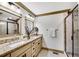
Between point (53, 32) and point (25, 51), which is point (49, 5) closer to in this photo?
point (53, 32)

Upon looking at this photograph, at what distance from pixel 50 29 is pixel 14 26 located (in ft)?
7.80

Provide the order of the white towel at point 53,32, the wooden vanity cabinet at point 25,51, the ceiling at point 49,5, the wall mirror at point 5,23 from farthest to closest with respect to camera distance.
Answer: the white towel at point 53,32 → the ceiling at point 49,5 → the wall mirror at point 5,23 → the wooden vanity cabinet at point 25,51

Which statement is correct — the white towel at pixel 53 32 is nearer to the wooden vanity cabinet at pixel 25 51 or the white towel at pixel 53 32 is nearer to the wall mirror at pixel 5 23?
the wooden vanity cabinet at pixel 25 51

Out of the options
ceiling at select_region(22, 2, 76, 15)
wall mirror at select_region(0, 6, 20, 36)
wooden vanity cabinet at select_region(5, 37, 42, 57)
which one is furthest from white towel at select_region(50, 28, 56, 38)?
wall mirror at select_region(0, 6, 20, 36)

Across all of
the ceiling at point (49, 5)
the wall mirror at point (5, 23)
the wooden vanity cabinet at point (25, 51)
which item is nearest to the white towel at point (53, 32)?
the ceiling at point (49, 5)

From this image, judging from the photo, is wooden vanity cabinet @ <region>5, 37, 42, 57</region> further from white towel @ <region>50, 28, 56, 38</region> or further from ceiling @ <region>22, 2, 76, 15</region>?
white towel @ <region>50, 28, 56, 38</region>

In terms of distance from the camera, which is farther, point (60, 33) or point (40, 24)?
point (40, 24)

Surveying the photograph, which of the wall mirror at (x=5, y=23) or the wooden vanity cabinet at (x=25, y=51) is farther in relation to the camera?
the wall mirror at (x=5, y=23)

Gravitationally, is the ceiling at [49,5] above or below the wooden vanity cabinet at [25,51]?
above

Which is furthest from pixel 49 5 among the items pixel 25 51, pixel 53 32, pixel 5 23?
pixel 25 51

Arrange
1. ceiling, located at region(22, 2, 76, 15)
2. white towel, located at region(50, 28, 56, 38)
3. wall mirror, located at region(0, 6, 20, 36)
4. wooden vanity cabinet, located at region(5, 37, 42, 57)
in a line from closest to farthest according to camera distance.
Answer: wooden vanity cabinet, located at region(5, 37, 42, 57)
wall mirror, located at region(0, 6, 20, 36)
ceiling, located at region(22, 2, 76, 15)
white towel, located at region(50, 28, 56, 38)

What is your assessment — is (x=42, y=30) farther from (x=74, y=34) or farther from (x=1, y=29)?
(x=1, y=29)

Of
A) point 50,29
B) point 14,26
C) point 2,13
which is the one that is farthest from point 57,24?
point 2,13

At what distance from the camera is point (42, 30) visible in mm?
5441
